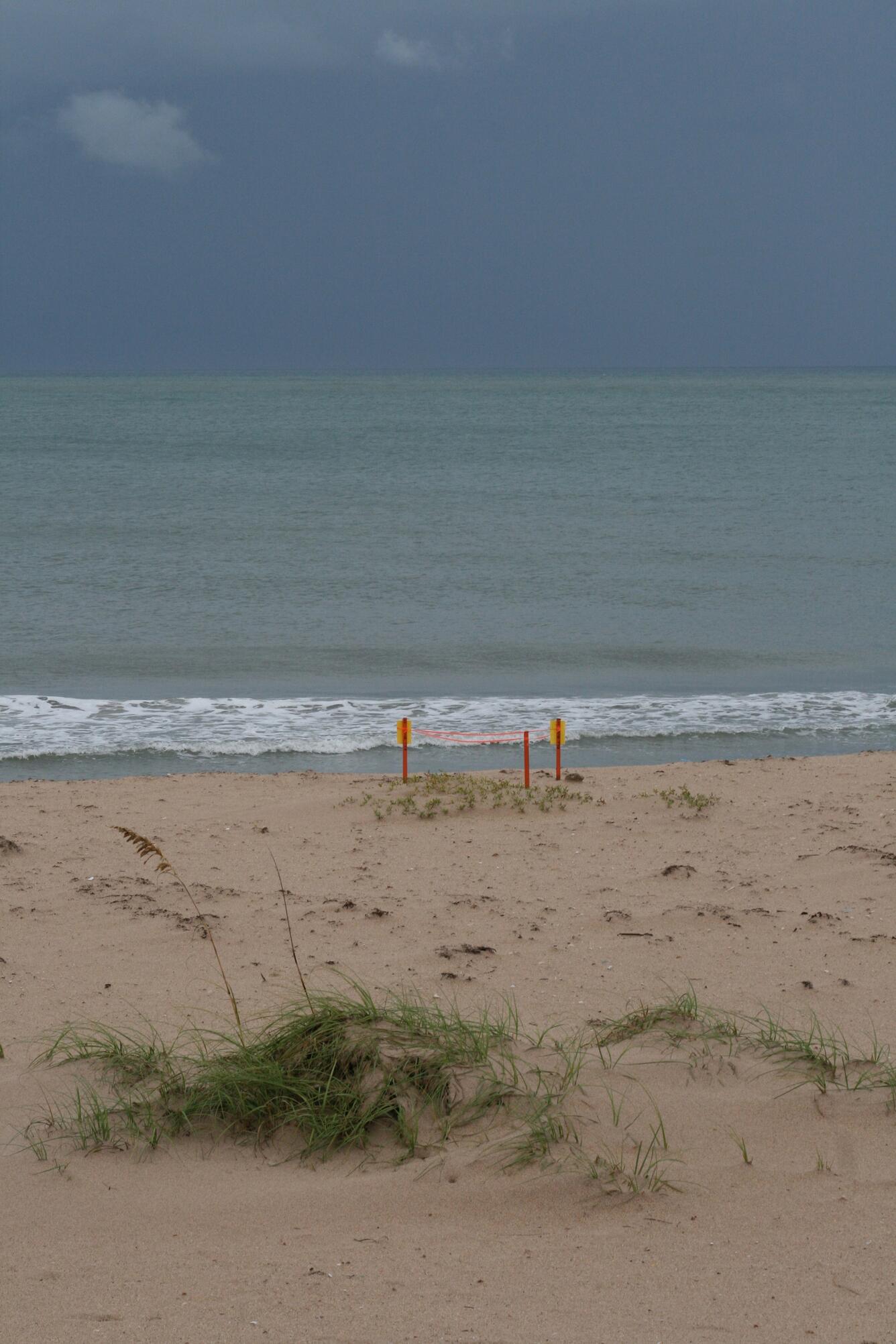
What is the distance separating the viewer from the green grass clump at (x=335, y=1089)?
4.65 m

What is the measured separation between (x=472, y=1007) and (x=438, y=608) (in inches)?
681

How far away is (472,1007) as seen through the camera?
6078 millimetres

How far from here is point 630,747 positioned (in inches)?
565

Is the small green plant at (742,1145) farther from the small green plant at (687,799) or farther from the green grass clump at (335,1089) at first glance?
the small green plant at (687,799)

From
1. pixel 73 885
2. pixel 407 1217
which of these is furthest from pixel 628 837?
pixel 407 1217

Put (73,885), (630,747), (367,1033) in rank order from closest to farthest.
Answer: (367,1033) < (73,885) < (630,747)

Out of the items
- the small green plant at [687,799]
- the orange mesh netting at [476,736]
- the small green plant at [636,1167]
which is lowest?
the small green plant at [636,1167]

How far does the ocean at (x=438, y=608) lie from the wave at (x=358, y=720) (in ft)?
0.17

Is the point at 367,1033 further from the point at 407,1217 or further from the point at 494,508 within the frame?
the point at 494,508

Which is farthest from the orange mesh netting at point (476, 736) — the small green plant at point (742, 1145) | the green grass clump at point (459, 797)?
the small green plant at point (742, 1145)

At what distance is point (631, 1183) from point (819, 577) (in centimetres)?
2349

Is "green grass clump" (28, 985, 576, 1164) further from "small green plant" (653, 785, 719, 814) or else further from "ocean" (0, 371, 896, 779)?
"ocean" (0, 371, 896, 779)

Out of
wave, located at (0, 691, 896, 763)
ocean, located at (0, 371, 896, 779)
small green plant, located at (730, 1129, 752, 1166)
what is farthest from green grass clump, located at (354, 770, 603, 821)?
small green plant, located at (730, 1129, 752, 1166)

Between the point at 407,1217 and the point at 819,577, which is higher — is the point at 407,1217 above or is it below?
below
